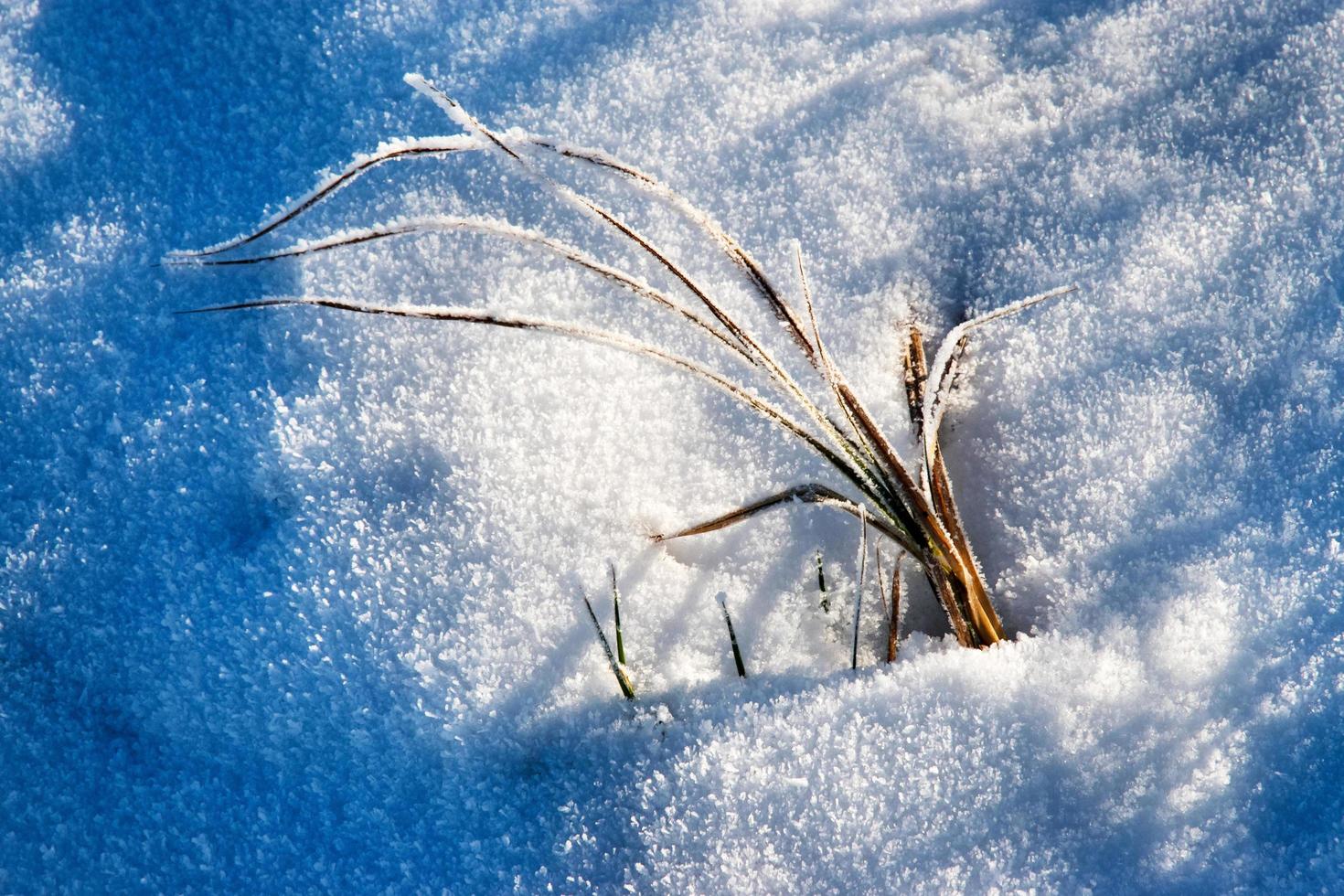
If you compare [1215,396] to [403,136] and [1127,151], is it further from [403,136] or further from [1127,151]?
[403,136]

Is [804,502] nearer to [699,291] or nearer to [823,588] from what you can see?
[823,588]

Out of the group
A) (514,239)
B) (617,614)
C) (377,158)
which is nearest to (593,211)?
(514,239)

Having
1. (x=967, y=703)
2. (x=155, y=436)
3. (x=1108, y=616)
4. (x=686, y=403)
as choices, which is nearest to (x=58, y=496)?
(x=155, y=436)

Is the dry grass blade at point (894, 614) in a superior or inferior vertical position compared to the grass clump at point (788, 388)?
inferior

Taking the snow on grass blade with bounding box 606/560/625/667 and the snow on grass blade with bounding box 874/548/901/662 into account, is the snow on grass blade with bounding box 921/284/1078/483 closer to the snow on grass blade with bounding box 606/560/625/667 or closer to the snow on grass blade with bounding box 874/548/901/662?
the snow on grass blade with bounding box 874/548/901/662

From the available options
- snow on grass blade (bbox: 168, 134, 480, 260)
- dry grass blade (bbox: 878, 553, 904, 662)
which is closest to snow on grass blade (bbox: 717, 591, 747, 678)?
dry grass blade (bbox: 878, 553, 904, 662)

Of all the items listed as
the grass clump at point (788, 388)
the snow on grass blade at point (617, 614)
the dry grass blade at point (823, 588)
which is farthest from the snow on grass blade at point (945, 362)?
the snow on grass blade at point (617, 614)

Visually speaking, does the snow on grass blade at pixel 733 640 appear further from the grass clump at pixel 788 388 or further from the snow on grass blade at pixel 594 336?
the snow on grass blade at pixel 594 336
